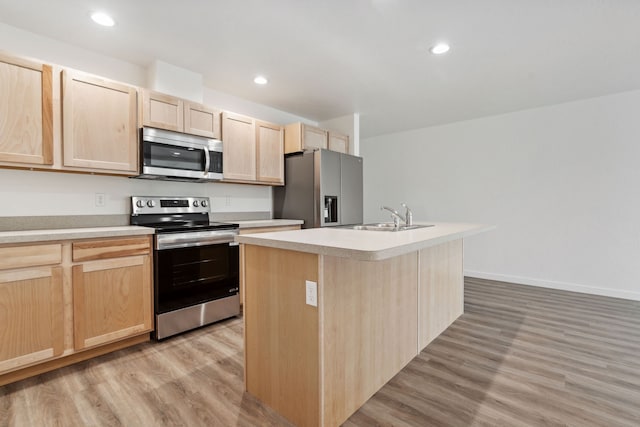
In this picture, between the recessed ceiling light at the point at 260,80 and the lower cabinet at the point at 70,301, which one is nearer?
the lower cabinet at the point at 70,301

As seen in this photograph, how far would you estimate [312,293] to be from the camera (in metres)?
1.44

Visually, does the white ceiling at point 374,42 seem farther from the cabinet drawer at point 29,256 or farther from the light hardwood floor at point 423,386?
the light hardwood floor at point 423,386

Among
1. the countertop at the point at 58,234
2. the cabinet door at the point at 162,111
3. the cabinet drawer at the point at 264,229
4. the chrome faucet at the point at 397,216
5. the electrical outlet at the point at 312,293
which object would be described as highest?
the cabinet door at the point at 162,111

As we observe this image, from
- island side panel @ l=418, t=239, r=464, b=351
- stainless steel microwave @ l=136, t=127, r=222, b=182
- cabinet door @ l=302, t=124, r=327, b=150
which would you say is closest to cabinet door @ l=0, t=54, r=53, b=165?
stainless steel microwave @ l=136, t=127, r=222, b=182

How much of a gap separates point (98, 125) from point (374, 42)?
2.28 metres

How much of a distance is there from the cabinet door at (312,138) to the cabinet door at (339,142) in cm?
15

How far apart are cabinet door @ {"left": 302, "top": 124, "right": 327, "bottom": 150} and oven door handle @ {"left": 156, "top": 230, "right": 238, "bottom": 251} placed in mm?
1535

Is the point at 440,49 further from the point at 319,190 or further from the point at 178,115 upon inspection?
the point at 178,115

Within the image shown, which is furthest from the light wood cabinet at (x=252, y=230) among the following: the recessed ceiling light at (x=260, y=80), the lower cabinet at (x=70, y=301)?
the recessed ceiling light at (x=260, y=80)

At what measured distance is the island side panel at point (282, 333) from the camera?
1.47 m

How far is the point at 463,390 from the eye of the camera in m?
1.83

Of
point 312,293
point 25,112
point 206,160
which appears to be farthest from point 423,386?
point 25,112

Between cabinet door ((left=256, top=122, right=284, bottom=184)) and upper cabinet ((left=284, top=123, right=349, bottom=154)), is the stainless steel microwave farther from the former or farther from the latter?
upper cabinet ((left=284, top=123, right=349, bottom=154))

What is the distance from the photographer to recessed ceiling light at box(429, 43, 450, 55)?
2520mm
